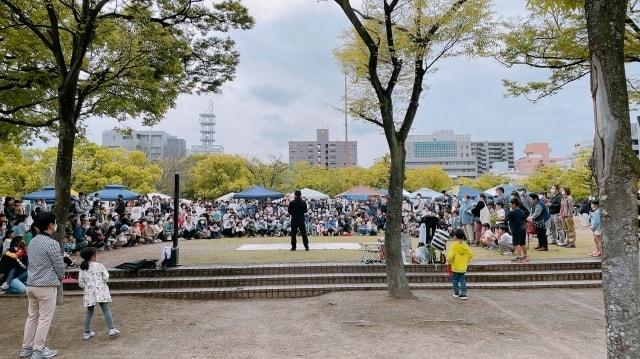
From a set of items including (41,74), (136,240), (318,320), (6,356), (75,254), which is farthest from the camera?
(136,240)

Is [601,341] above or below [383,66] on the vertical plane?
below

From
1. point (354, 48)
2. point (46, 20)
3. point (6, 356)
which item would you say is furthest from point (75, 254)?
point (354, 48)

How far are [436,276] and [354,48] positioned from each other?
5.58 m

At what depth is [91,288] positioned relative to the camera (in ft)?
20.4

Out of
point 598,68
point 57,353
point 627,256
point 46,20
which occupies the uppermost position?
point 46,20

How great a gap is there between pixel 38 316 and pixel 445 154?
138 m

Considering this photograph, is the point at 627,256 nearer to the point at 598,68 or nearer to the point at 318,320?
the point at 598,68

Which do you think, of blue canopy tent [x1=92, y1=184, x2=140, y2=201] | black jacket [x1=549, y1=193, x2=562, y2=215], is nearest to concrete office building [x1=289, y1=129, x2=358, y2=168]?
blue canopy tent [x1=92, y1=184, x2=140, y2=201]

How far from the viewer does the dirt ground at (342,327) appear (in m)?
5.62

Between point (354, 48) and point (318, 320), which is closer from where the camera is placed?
point (318, 320)

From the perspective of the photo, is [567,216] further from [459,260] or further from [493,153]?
[493,153]

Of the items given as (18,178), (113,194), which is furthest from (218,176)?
(113,194)

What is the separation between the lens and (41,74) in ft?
37.7

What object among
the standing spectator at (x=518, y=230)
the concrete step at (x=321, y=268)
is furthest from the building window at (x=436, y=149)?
the concrete step at (x=321, y=268)
